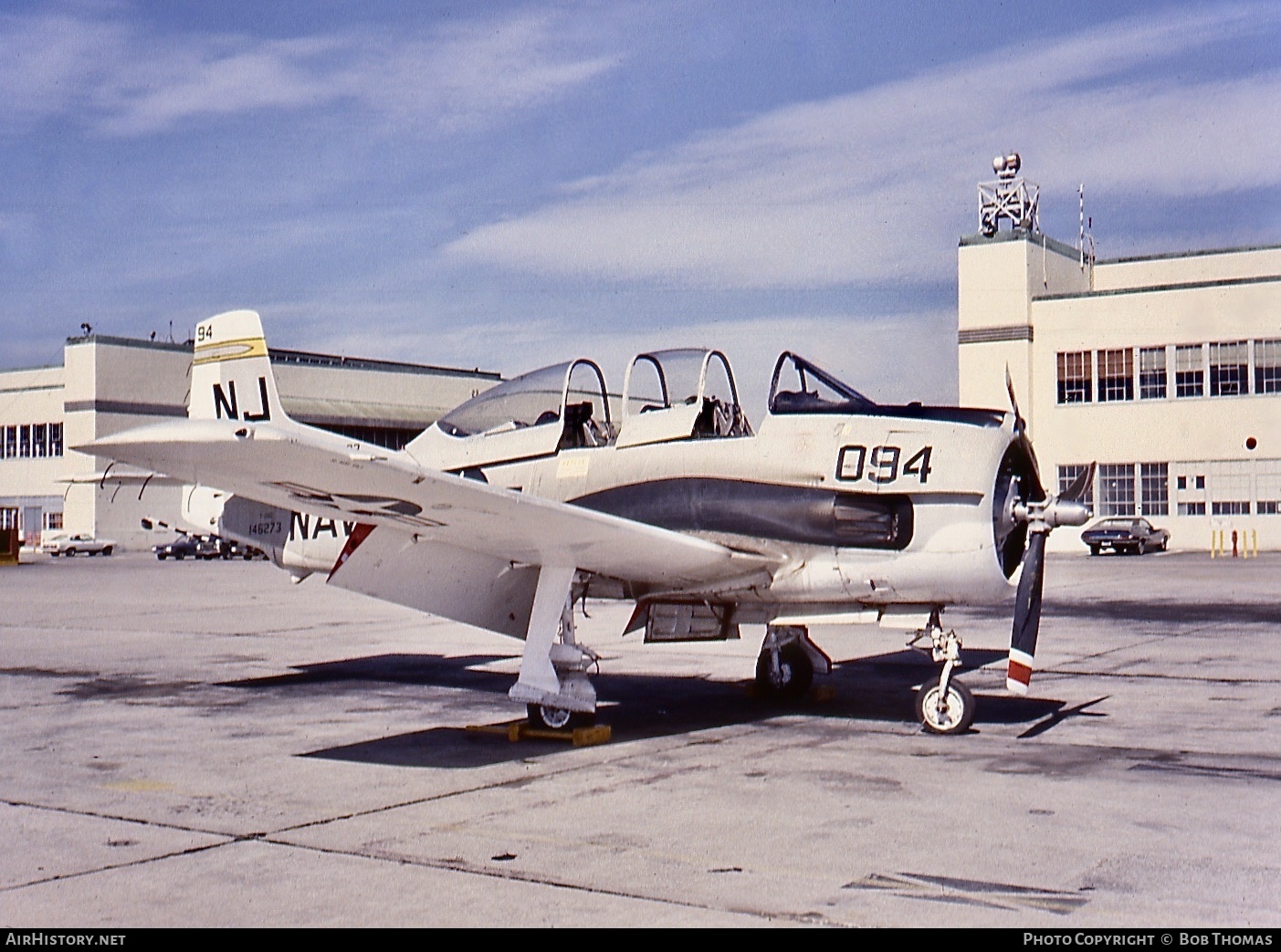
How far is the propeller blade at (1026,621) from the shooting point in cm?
859

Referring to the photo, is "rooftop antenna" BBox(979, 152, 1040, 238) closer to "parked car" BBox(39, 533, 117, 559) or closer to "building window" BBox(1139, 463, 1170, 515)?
"building window" BBox(1139, 463, 1170, 515)

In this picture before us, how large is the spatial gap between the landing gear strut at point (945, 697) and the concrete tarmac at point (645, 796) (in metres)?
0.21

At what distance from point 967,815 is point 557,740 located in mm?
3093

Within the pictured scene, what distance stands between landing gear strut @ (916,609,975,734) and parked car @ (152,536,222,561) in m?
42.6

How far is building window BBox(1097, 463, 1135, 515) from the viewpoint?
46.2 metres

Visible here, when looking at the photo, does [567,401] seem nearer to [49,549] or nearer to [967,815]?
[967,815]

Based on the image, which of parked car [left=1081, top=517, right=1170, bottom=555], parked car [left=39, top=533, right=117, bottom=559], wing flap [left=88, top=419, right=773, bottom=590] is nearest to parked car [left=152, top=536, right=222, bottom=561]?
parked car [left=39, top=533, right=117, bottom=559]

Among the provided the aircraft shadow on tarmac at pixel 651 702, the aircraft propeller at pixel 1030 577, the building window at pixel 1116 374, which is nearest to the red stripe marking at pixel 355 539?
the aircraft shadow on tarmac at pixel 651 702

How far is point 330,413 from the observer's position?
58469mm

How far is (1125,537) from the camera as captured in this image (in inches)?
1641

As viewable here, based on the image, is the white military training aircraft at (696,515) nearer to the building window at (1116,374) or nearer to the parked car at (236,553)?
the building window at (1116,374)

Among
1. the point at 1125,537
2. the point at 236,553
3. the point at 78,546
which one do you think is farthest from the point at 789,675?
the point at 78,546
